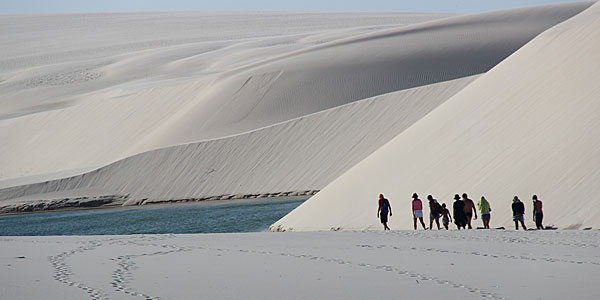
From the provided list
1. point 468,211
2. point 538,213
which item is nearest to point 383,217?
point 468,211

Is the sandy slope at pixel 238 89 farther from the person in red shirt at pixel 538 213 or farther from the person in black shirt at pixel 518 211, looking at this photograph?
the person in red shirt at pixel 538 213

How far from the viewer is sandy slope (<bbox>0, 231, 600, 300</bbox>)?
27.1 ft

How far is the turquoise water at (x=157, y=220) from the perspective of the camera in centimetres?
2423

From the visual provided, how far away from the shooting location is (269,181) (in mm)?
37062

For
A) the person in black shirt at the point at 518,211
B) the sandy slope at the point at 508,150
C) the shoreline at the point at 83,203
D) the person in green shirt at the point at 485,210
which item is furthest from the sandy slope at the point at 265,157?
the person in black shirt at the point at 518,211

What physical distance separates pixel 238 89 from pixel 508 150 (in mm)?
29355

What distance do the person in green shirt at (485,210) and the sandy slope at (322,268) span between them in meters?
1.34

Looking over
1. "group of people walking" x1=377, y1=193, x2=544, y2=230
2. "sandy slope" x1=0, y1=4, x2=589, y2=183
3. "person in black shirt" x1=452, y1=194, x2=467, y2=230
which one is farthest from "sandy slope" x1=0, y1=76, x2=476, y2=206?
"person in black shirt" x1=452, y1=194, x2=467, y2=230

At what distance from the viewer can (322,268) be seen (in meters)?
10.2

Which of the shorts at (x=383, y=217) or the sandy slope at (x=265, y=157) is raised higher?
the sandy slope at (x=265, y=157)

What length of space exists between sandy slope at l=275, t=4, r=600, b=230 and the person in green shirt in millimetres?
824

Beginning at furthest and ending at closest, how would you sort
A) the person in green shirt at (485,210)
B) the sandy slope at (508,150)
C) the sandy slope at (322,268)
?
the sandy slope at (508,150) → the person in green shirt at (485,210) → the sandy slope at (322,268)

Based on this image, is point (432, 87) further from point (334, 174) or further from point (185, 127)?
point (185, 127)

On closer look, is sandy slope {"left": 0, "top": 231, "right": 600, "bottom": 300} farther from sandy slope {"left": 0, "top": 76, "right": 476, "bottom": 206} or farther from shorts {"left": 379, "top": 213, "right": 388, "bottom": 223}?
sandy slope {"left": 0, "top": 76, "right": 476, "bottom": 206}
